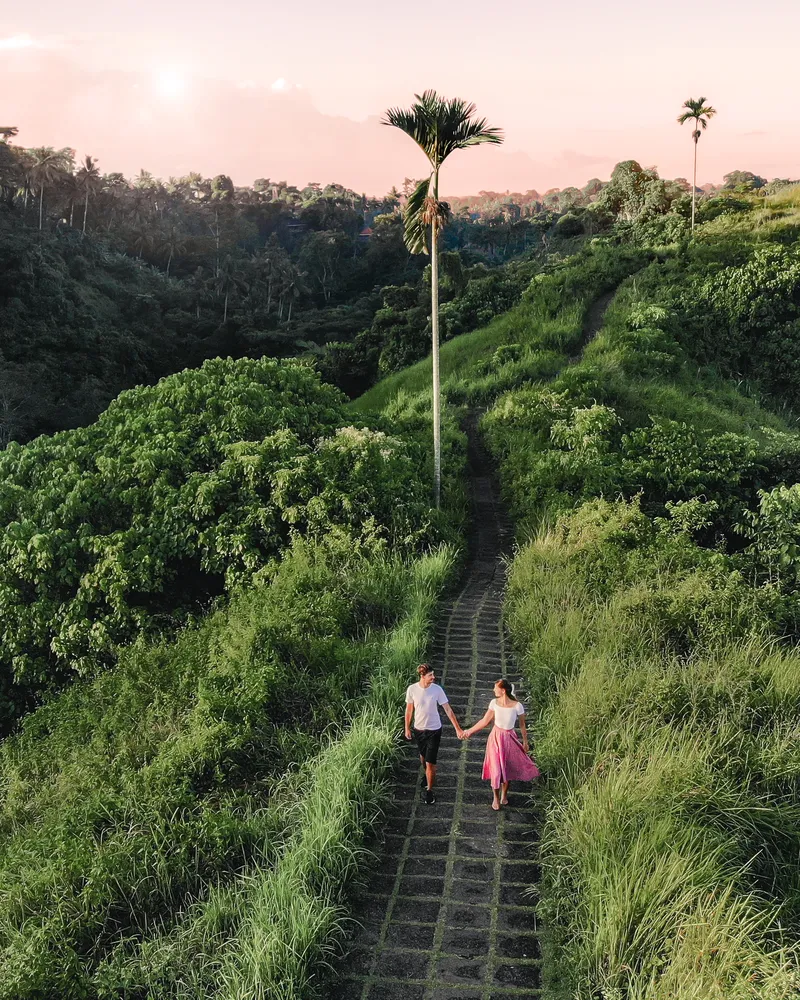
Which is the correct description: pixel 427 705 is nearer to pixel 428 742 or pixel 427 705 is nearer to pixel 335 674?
pixel 428 742

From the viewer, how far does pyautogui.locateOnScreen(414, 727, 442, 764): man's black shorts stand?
18.2 ft

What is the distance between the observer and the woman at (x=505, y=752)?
5.34m

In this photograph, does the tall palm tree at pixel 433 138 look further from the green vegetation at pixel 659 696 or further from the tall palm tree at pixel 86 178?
the tall palm tree at pixel 86 178

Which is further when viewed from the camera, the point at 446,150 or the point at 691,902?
the point at 446,150

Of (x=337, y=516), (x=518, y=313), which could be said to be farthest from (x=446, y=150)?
(x=518, y=313)

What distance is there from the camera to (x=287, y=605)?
856 cm

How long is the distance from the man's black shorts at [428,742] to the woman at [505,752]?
39 cm

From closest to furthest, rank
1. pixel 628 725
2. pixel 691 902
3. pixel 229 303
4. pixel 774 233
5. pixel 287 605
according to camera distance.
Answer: pixel 691 902 → pixel 628 725 → pixel 287 605 → pixel 774 233 → pixel 229 303

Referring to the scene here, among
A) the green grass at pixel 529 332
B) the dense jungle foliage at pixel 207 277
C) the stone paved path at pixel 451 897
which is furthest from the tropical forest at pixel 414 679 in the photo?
the dense jungle foliage at pixel 207 277

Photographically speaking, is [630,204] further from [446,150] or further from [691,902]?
[691,902]

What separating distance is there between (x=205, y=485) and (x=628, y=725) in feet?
24.9

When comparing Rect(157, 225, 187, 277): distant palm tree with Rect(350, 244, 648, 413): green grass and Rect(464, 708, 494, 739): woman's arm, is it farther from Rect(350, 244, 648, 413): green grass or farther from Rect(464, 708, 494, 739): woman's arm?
Rect(464, 708, 494, 739): woman's arm

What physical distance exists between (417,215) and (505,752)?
370 inches

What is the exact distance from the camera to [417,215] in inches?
480
